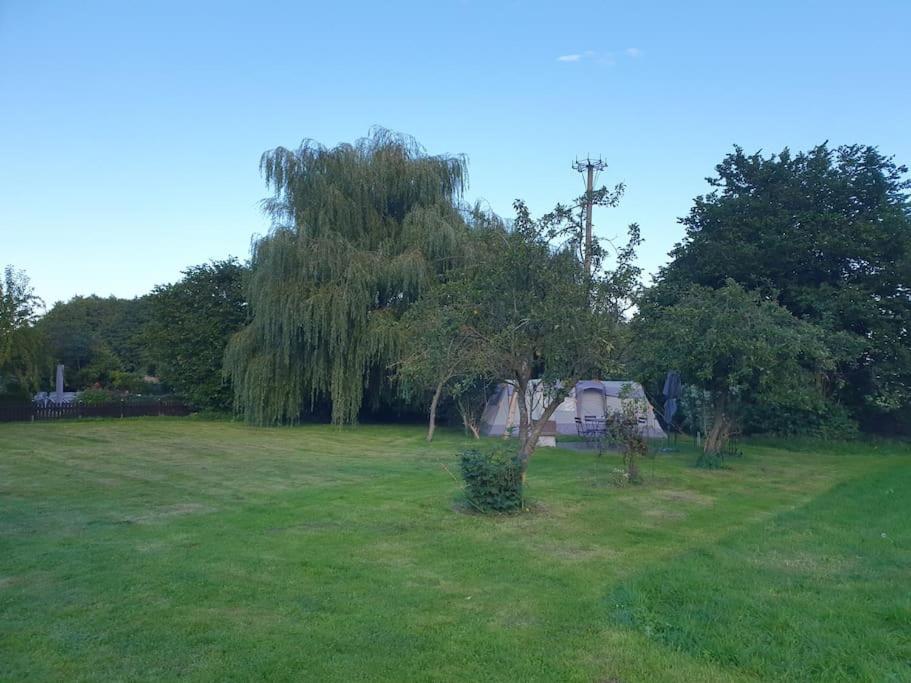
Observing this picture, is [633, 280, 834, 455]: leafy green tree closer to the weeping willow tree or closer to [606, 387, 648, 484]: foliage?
[606, 387, 648, 484]: foliage

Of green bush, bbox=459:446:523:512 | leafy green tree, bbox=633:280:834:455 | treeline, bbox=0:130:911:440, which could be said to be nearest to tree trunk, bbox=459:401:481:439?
treeline, bbox=0:130:911:440

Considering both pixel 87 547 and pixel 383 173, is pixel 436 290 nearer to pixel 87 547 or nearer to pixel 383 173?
pixel 87 547

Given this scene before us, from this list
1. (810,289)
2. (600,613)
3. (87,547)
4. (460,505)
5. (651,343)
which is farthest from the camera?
(810,289)

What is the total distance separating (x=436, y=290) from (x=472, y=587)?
4.88m

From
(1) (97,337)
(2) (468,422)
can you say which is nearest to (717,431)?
(2) (468,422)

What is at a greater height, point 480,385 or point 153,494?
point 480,385

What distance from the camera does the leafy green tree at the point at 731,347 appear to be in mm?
12953

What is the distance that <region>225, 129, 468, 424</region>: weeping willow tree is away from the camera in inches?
885

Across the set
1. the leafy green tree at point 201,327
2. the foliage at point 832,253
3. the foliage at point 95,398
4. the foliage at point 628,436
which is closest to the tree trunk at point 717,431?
the foliage at point 628,436

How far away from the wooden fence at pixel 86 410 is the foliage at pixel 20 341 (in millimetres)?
1530

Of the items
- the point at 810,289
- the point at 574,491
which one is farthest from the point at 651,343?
the point at 810,289

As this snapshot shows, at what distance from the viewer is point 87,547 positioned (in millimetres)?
6812

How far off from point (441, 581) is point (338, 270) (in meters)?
17.8

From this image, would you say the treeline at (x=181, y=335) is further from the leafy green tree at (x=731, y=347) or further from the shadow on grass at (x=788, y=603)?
the shadow on grass at (x=788, y=603)
